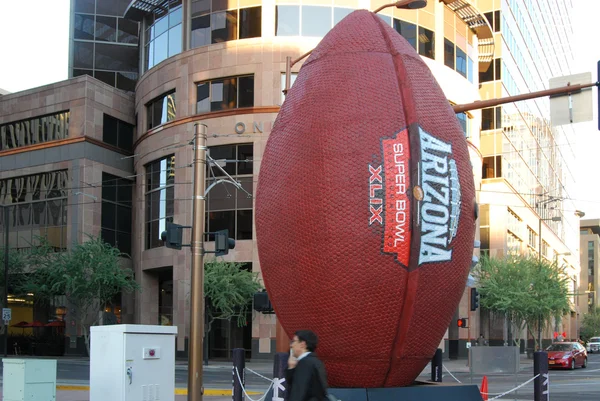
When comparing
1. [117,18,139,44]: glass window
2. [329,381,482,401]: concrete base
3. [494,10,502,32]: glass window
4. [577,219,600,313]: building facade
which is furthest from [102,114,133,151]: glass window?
[577,219,600,313]: building facade

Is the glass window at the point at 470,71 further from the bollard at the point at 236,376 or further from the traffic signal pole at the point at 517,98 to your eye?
the bollard at the point at 236,376

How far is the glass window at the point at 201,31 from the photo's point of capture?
135 ft

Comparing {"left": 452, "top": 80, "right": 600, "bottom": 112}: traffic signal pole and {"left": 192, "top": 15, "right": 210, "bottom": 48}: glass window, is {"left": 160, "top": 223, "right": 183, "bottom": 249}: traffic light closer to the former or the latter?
{"left": 452, "top": 80, "right": 600, "bottom": 112}: traffic signal pole

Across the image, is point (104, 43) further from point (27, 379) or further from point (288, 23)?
point (27, 379)

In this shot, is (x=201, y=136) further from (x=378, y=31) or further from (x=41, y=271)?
(x=41, y=271)

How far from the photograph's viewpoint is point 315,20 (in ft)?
131

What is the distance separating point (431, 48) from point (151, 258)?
1952 centimetres

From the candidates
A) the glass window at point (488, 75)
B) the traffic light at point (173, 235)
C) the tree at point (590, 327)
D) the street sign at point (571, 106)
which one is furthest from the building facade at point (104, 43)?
the tree at point (590, 327)

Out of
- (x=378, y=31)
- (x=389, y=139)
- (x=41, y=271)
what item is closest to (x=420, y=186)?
(x=389, y=139)

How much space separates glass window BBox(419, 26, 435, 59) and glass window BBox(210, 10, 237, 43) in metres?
10.2

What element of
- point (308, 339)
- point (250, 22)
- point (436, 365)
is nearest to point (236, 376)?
point (436, 365)

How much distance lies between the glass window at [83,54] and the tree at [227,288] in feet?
77.8

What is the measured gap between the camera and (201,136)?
1513 cm

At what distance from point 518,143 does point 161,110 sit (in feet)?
94.6
